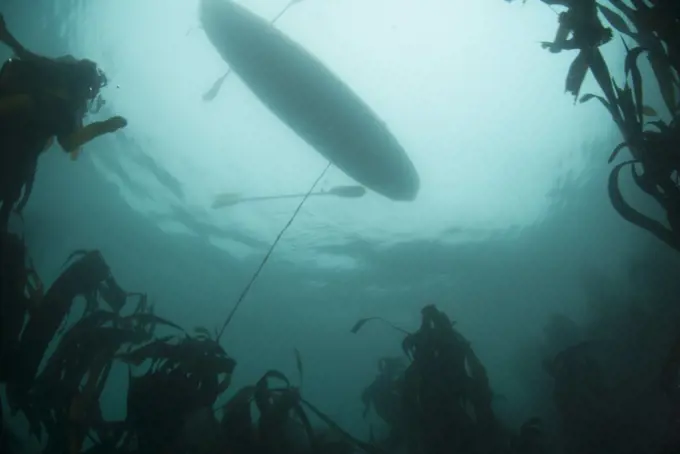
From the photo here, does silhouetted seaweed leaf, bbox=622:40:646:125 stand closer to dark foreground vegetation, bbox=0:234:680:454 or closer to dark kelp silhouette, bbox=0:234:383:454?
dark foreground vegetation, bbox=0:234:680:454

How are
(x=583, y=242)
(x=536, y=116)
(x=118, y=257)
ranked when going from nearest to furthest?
(x=536, y=116), (x=583, y=242), (x=118, y=257)

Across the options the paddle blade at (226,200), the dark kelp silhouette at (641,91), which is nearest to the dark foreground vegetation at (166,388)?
the dark kelp silhouette at (641,91)

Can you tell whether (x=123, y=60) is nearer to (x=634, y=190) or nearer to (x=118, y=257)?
(x=118, y=257)

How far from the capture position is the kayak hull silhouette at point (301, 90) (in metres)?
6.31

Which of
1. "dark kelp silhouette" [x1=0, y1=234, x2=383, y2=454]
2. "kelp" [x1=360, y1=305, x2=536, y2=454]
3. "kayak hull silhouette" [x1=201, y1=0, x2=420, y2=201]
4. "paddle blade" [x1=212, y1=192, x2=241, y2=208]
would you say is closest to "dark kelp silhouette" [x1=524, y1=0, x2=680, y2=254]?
"kelp" [x1=360, y1=305, x2=536, y2=454]

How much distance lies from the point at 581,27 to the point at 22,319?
14.8 feet

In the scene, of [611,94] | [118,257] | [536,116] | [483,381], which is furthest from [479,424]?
[118,257]

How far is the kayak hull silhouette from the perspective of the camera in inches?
248

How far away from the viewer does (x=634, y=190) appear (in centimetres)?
1380

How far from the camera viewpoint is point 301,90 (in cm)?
650

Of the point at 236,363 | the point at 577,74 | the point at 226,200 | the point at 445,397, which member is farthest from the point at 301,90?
the point at 445,397

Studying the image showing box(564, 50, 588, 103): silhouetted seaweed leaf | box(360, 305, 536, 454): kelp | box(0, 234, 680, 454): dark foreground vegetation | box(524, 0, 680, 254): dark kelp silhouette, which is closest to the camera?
box(524, 0, 680, 254): dark kelp silhouette

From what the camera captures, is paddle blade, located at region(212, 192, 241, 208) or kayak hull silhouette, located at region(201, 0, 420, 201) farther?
paddle blade, located at region(212, 192, 241, 208)

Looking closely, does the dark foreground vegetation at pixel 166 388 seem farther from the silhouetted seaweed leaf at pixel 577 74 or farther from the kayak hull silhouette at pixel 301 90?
the kayak hull silhouette at pixel 301 90
